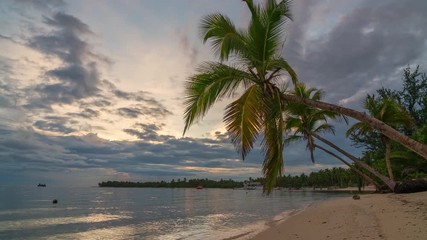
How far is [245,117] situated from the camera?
7.80m

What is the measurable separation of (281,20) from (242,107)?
225 cm

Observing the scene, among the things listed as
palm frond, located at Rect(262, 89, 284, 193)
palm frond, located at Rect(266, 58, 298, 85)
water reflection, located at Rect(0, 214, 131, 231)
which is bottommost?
water reflection, located at Rect(0, 214, 131, 231)

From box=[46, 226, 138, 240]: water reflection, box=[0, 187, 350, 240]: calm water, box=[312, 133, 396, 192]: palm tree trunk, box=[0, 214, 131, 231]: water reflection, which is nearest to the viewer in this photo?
box=[46, 226, 138, 240]: water reflection

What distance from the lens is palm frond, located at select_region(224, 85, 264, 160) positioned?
7762 millimetres

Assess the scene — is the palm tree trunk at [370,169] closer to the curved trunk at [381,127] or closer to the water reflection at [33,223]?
the curved trunk at [381,127]

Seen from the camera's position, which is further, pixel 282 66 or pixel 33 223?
pixel 33 223

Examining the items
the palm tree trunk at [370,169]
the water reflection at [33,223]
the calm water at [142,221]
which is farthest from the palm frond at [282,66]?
the water reflection at [33,223]

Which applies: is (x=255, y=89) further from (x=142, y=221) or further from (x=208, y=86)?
(x=142, y=221)

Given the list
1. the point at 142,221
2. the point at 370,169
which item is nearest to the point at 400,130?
the point at 370,169

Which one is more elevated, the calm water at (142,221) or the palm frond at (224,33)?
the palm frond at (224,33)

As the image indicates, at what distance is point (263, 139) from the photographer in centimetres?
808

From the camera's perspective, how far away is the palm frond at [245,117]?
776 centimetres

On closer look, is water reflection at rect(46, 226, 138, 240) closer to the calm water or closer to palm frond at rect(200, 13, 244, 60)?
the calm water

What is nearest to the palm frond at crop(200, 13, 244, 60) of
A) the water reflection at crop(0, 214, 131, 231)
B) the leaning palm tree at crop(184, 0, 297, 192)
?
the leaning palm tree at crop(184, 0, 297, 192)
